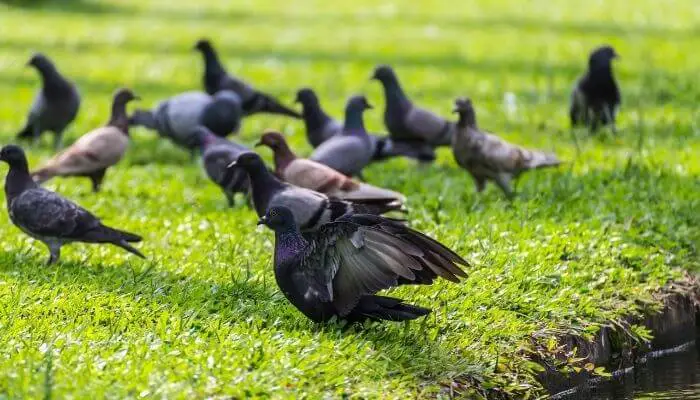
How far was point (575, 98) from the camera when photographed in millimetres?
13438

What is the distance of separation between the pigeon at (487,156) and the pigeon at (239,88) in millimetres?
3279

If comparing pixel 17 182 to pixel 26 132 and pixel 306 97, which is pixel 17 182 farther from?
pixel 26 132

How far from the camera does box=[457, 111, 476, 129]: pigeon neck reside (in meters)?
10.4

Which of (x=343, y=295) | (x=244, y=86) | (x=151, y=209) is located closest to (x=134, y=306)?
(x=343, y=295)

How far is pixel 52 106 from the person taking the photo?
13.6 metres

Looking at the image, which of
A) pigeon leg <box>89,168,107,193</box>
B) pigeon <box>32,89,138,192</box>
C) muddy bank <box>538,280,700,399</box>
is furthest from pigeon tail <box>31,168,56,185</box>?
muddy bank <box>538,280,700,399</box>

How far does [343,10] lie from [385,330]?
68.1 ft

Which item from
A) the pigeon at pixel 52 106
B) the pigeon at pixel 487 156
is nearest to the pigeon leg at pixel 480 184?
the pigeon at pixel 487 156

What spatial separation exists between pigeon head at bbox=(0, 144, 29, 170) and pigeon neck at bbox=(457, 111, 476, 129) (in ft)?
10.9

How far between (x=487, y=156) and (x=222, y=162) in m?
2.09

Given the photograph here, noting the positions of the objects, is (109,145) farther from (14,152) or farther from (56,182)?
(14,152)

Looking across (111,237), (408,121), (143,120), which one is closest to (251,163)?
(111,237)

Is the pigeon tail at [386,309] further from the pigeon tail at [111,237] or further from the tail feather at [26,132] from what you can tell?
the tail feather at [26,132]

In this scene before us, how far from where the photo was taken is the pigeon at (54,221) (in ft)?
27.8
